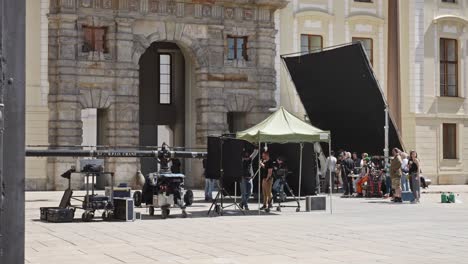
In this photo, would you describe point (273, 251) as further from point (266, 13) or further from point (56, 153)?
point (266, 13)

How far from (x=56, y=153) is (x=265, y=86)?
625 inches

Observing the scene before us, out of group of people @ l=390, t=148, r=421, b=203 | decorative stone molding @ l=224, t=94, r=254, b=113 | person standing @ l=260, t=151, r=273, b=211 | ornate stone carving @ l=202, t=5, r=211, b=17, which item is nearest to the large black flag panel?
group of people @ l=390, t=148, r=421, b=203

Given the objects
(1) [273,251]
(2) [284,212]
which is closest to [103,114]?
(2) [284,212]

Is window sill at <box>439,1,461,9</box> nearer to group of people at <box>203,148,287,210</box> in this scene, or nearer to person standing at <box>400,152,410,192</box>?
person standing at <box>400,152,410,192</box>

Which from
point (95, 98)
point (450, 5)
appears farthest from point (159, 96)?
point (450, 5)

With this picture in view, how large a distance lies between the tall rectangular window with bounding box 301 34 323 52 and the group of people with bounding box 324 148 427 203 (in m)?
6.91

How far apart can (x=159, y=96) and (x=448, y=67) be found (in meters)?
13.9

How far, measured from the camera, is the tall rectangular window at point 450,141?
3928cm

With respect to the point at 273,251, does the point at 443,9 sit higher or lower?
higher

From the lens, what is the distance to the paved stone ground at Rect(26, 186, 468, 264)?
34.7 ft

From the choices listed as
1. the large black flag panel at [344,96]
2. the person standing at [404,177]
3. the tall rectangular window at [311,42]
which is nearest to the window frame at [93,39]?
the large black flag panel at [344,96]

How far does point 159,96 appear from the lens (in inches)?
1533

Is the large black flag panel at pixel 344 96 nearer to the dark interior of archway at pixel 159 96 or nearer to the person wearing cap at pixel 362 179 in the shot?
the person wearing cap at pixel 362 179

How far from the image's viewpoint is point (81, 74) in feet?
107
